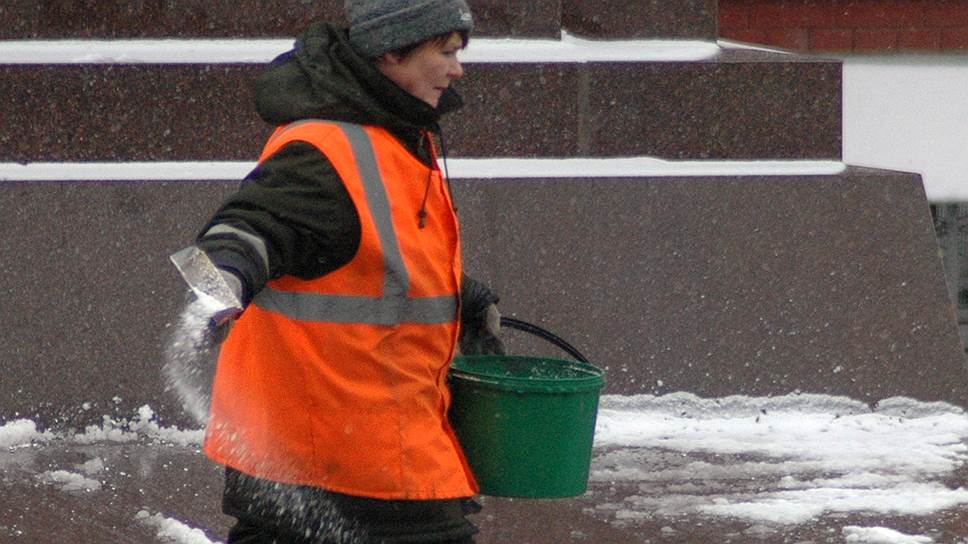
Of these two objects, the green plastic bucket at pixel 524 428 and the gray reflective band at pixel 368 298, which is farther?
the green plastic bucket at pixel 524 428

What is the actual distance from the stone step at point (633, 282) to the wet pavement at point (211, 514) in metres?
0.51

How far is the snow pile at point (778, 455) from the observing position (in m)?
4.73

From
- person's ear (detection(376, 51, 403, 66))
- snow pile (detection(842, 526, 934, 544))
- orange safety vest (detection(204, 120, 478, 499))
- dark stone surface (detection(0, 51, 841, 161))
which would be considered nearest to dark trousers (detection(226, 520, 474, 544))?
orange safety vest (detection(204, 120, 478, 499))

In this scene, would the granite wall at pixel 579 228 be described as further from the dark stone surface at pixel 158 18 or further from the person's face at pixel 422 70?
the person's face at pixel 422 70

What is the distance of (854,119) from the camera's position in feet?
26.2

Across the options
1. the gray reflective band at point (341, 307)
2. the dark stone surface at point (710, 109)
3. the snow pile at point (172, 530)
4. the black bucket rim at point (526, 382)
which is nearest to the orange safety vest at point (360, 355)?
the gray reflective band at point (341, 307)

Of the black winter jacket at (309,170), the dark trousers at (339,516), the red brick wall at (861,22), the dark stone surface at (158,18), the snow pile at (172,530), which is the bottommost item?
the snow pile at (172,530)

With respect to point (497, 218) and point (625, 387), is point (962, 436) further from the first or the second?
point (497, 218)

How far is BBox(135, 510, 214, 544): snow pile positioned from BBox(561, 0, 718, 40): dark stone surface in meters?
2.88

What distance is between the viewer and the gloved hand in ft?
10.5

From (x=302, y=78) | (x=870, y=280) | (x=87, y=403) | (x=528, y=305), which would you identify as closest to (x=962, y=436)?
(x=870, y=280)

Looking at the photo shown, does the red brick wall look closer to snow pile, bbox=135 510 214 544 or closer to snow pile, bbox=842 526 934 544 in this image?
snow pile, bbox=842 526 934 544

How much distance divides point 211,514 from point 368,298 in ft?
6.68

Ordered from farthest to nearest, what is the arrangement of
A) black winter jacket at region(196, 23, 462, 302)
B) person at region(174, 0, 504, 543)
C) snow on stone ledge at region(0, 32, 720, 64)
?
snow on stone ledge at region(0, 32, 720, 64), person at region(174, 0, 504, 543), black winter jacket at region(196, 23, 462, 302)
